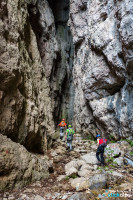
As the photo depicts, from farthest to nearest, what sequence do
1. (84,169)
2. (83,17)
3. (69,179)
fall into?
(83,17) < (84,169) < (69,179)

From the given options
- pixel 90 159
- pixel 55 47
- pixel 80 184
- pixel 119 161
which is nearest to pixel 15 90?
pixel 80 184

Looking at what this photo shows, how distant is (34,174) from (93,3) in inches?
662

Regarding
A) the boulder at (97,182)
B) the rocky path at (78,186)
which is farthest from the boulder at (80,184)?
the boulder at (97,182)

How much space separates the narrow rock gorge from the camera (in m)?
5.84

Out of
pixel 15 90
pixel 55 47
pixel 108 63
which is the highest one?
pixel 55 47

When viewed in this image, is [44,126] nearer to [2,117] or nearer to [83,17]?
[2,117]

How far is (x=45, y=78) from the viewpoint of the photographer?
1149 centimetres

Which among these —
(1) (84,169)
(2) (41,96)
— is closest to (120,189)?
(1) (84,169)

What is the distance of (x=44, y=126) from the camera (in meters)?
9.63

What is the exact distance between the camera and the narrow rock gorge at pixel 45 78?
19.2 feet

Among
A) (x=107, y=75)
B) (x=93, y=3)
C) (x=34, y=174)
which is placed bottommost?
(x=34, y=174)

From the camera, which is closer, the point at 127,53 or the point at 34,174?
the point at 34,174

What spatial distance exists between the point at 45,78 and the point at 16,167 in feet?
25.6

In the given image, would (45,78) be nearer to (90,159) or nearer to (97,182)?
(90,159)
